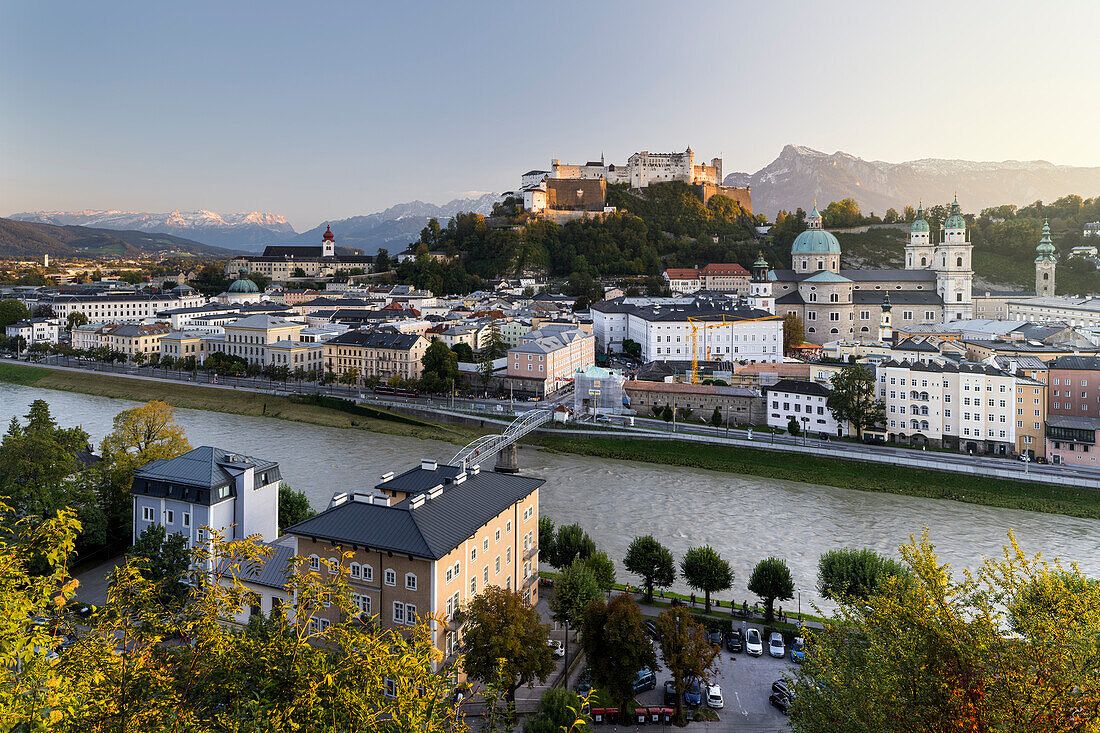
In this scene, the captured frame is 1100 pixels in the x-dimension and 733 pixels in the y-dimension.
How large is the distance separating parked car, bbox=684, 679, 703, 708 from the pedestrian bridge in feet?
18.3

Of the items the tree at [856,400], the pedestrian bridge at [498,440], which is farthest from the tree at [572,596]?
the tree at [856,400]

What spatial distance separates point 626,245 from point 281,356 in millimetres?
20462

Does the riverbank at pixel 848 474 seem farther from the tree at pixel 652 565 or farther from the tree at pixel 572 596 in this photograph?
the tree at pixel 572 596

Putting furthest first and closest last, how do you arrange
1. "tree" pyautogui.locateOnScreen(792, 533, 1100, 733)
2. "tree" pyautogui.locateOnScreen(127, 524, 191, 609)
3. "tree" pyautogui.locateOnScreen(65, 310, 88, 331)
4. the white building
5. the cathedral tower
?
"tree" pyautogui.locateOnScreen(65, 310, 88, 331) < the cathedral tower < the white building < "tree" pyautogui.locateOnScreen(127, 524, 191, 609) < "tree" pyautogui.locateOnScreen(792, 533, 1100, 733)

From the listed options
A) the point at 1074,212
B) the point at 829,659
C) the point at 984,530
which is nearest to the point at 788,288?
the point at 1074,212

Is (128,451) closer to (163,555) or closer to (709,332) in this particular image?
(163,555)

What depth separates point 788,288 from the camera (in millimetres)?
33188

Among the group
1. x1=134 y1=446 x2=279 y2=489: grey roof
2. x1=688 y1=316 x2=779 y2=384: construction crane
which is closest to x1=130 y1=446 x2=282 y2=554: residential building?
x1=134 y1=446 x2=279 y2=489: grey roof

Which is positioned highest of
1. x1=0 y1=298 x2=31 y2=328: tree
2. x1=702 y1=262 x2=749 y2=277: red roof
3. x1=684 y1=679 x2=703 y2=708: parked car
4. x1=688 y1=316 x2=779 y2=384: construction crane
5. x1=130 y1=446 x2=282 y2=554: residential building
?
x1=702 y1=262 x2=749 y2=277: red roof

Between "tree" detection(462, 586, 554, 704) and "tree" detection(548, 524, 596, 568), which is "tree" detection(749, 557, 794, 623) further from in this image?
"tree" detection(462, 586, 554, 704)

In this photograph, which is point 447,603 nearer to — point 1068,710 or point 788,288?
point 1068,710

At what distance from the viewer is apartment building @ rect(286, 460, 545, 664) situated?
6770mm

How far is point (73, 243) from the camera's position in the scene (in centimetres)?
11019

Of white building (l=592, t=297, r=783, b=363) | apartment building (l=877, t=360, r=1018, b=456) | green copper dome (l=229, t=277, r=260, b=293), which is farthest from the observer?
green copper dome (l=229, t=277, r=260, b=293)
